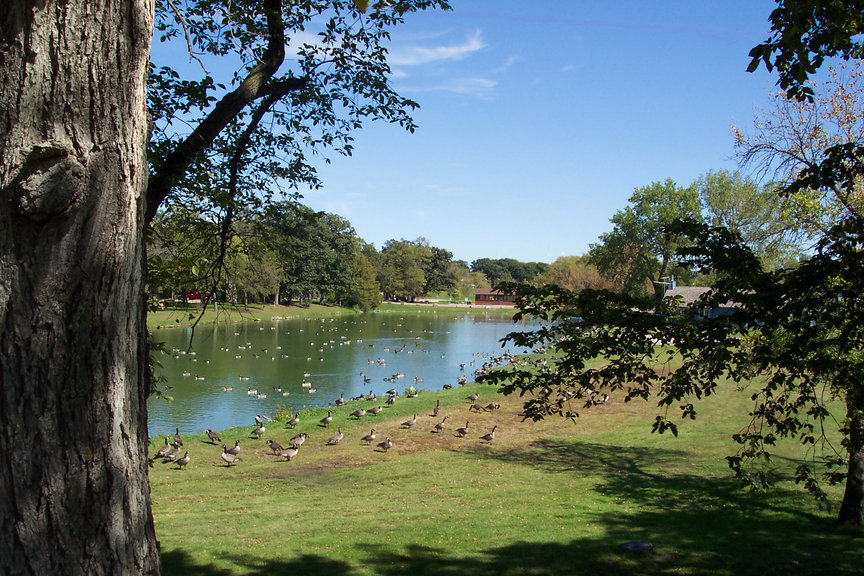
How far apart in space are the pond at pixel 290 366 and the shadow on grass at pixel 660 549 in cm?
612

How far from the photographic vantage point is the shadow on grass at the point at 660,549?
24.3 ft

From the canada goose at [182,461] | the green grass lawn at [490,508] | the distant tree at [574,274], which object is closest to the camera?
the green grass lawn at [490,508]

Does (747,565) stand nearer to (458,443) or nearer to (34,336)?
(34,336)

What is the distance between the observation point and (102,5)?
2.59m

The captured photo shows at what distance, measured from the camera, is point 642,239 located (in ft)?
221

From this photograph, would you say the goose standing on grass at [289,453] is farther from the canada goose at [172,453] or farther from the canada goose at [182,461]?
the canada goose at [172,453]

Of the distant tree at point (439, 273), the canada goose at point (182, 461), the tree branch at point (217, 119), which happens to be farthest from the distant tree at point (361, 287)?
the tree branch at point (217, 119)

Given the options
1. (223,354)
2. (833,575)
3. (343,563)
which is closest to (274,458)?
(343,563)

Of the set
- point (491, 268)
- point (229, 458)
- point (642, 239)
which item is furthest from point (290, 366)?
point (491, 268)

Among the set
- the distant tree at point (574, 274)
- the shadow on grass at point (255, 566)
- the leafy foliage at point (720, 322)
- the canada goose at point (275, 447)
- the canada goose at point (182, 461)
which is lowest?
the canada goose at point (182, 461)

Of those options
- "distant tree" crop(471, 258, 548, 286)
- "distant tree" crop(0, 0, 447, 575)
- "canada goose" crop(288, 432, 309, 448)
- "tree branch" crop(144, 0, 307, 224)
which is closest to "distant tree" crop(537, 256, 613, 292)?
"distant tree" crop(471, 258, 548, 286)

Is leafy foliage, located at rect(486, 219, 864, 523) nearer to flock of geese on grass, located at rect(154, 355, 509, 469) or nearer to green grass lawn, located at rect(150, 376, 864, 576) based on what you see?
green grass lawn, located at rect(150, 376, 864, 576)

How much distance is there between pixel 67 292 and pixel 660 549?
314 inches

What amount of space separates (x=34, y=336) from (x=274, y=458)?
44.2ft
